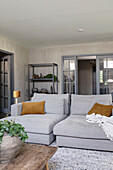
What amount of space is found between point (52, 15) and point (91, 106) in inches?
81.2

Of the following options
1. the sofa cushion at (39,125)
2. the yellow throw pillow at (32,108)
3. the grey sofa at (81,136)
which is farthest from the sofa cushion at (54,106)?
the grey sofa at (81,136)

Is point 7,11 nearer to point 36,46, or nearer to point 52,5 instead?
point 52,5

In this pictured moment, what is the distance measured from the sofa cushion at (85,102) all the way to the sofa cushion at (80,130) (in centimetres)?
72

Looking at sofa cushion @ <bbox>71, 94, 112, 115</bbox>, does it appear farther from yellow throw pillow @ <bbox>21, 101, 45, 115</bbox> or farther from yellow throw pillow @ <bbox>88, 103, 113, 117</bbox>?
yellow throw pillow @ <bbox>21, 101, 45, 115</bbox>

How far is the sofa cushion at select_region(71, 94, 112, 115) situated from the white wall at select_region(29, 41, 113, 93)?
274 centimetres

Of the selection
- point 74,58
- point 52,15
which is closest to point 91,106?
point 52,15

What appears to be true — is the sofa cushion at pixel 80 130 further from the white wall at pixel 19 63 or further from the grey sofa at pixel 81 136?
the white wall at pixel 19 63

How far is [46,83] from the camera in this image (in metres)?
6.75

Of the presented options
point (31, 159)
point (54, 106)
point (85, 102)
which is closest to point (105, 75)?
point (85, 102)

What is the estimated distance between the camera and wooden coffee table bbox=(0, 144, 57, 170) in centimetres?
161

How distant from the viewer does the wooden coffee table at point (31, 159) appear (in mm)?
1608

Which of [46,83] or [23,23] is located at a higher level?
[23,23]

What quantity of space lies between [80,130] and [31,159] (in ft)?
4.28

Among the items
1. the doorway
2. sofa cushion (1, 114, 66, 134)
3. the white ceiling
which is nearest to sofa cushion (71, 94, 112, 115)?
sofa cushion (1, 114, 66, 134)
